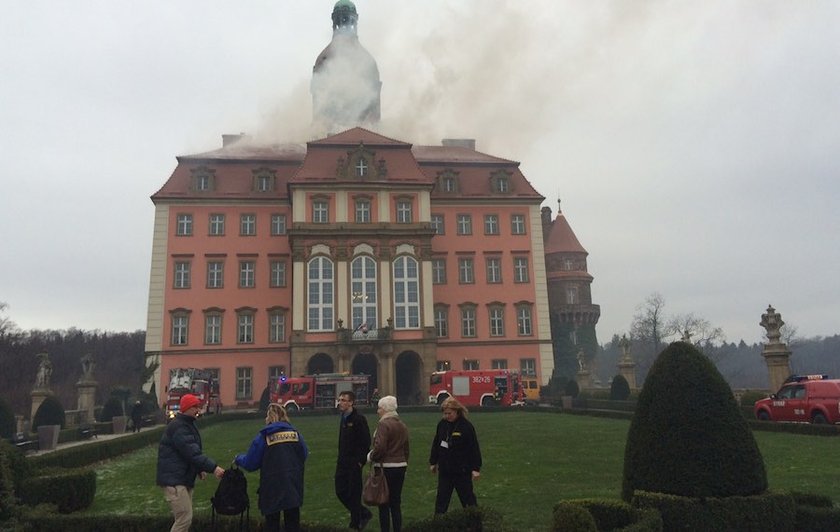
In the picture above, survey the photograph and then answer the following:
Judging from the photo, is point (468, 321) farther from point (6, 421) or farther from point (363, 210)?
point (6, 421)

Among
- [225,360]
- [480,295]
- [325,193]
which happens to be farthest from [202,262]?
[480,295]

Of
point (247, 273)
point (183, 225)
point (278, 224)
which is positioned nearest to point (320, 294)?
point (247, 273)

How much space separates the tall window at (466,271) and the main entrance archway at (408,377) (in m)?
7.31

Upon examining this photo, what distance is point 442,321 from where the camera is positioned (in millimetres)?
45094

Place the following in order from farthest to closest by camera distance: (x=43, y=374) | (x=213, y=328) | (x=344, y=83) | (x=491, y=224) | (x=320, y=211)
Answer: (x=344, y=83), (x=491, y=224), (x=213, y=328), (x=320, y=211), (x=43, y=374)

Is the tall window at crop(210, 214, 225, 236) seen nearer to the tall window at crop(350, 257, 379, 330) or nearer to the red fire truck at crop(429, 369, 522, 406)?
the tall window at crop(350, 257, 379, 330)

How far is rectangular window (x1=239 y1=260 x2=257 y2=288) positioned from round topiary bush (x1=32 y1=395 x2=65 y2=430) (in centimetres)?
1824

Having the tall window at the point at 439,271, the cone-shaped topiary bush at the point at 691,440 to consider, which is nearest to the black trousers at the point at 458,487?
the cone-shaped topiary bush at the point at 691,440

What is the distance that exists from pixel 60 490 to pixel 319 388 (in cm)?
2709

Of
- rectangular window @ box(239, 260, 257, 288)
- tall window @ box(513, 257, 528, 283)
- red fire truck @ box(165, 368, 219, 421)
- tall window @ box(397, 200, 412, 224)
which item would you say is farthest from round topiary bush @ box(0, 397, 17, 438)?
tall window @ box(513, 257, 528, 283)

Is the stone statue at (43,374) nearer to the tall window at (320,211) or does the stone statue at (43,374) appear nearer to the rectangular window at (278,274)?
the rectangular window at (278,274)

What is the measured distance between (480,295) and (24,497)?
3783 cm

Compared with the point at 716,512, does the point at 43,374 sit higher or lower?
higher

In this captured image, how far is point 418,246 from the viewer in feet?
136
